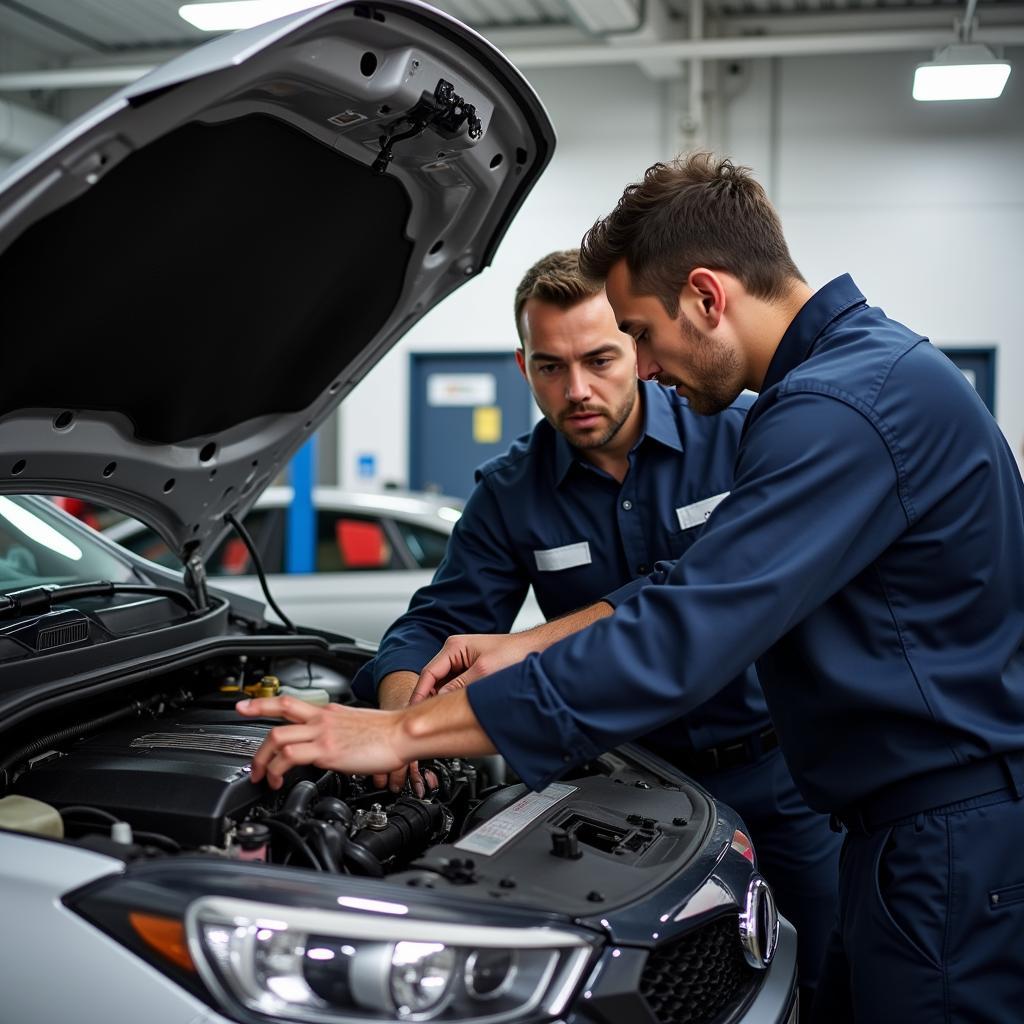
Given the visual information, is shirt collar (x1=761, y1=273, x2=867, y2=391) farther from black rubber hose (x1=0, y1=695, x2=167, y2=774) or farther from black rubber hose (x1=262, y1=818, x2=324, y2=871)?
black rubber hose (x1=0, y1=695, x2=167, y2=774)

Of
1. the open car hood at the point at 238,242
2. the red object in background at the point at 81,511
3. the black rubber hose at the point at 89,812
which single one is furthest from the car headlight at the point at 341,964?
the red object in background at the point at 81,511

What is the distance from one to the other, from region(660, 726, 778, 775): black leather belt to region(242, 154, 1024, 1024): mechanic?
54cm

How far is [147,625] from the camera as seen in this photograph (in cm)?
224

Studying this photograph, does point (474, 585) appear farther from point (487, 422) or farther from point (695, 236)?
point (487, 422)

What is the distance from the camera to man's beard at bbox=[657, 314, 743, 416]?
1.64 m

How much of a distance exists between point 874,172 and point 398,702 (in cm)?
741

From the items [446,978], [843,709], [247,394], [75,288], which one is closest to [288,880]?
[446,978]

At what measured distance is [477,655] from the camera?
1.92m

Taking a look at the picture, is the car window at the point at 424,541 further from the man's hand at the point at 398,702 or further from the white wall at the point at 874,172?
the white wall at the point at 874,172

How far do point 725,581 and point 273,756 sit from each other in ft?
2.16

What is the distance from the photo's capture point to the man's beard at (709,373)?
1637mm

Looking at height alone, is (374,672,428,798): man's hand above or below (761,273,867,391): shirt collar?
below

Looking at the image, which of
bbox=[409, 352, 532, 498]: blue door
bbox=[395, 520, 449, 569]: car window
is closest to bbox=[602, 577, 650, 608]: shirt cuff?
bbox=[395, 520, 449, 569]: car window

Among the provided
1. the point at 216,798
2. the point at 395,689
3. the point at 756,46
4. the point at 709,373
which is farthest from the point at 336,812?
the point at 756,46
